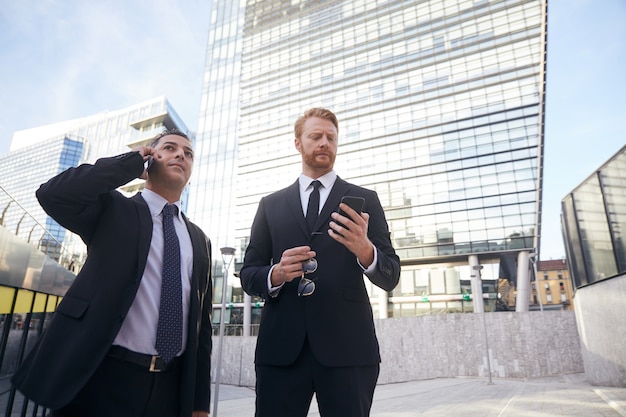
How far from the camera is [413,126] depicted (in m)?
43.9

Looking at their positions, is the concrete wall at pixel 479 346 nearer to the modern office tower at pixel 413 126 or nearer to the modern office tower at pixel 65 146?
the modern office tower at pixel 413 126

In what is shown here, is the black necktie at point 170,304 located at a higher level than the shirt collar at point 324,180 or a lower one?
lower

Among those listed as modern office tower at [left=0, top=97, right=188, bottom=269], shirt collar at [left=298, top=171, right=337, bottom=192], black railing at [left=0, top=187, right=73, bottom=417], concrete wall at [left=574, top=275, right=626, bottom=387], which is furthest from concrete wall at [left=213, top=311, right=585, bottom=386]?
modern office tower at [left=0, top=97, right=188, bottom=269]

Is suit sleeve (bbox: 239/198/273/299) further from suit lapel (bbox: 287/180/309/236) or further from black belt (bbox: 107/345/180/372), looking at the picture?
black belt (bbox: 107/345/180/372)

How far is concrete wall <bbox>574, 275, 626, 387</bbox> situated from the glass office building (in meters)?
0.39

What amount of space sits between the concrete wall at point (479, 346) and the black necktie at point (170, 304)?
73.9 ft

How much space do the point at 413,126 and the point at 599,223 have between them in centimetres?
3407

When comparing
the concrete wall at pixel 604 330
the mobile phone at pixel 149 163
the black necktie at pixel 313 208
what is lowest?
the concrete wall at pixel 604 330

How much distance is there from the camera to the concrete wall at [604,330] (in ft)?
33.3

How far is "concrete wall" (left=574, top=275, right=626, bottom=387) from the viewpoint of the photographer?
399 inches

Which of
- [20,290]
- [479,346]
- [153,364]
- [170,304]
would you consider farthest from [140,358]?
[479,346]

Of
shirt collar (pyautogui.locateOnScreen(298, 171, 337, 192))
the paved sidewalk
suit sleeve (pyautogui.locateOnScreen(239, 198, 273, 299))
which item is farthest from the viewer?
the paved sidewalk

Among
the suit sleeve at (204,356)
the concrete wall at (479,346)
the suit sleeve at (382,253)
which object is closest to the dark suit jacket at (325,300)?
the suit sleeve at (382,253)

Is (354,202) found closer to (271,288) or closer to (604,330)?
(271,288)
